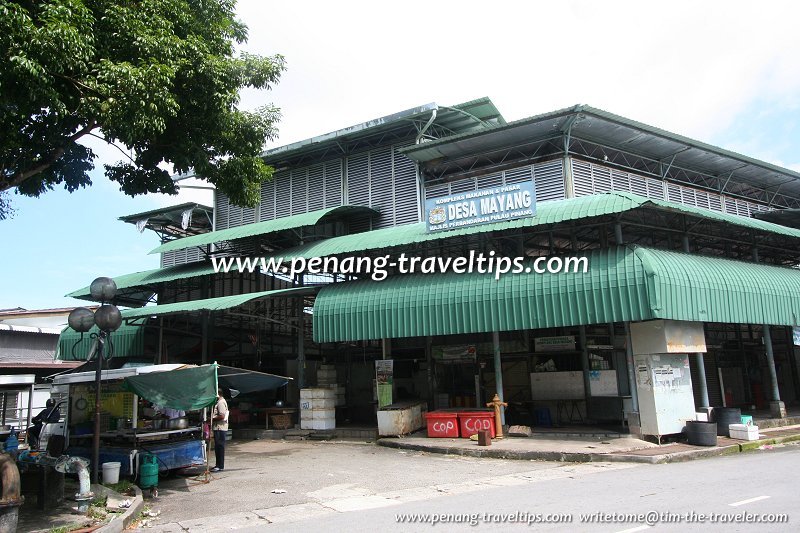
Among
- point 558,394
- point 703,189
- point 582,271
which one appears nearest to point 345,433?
point 558,394

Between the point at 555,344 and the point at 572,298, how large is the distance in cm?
449

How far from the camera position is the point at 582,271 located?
17.6 meters

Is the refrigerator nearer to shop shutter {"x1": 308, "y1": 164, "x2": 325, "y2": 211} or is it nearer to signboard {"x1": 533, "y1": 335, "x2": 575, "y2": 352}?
signboard {"x1": 533, "y1": 335, "x2": 575, "y2": 352}

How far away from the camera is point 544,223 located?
59.2 feet

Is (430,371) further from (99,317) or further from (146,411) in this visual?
(99,317)

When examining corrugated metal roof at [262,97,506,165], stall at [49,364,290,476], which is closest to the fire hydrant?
stall at [49,364,290,476]

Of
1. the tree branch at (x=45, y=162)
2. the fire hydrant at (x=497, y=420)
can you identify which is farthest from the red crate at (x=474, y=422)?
the tree branch at (x=45, y=162)

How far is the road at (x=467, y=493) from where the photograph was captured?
8.79m

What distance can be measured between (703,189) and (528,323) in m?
13.9

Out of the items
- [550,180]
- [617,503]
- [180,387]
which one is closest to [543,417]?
[550,180]

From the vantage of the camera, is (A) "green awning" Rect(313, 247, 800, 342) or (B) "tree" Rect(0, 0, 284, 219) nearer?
(B) "tree" Rect(0, 0, 284, 219)

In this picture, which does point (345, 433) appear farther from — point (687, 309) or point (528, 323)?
point (687, 309)

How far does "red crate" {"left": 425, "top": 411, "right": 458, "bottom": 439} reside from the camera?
19.4m

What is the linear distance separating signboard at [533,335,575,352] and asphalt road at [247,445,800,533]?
809cm
